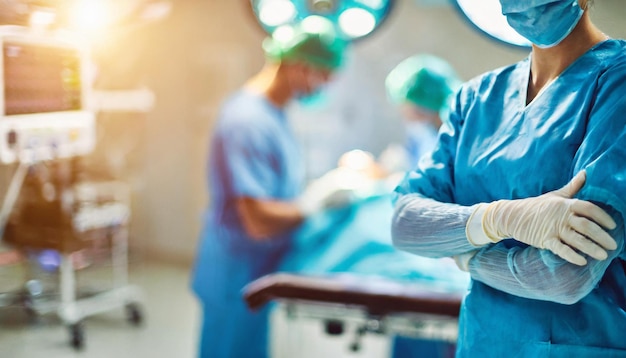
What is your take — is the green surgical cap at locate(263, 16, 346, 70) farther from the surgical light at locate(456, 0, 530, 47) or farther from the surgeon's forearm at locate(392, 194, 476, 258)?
the surgeon's forearm at locate(392, 194, 476, 258)

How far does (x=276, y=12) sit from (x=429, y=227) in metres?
1.90

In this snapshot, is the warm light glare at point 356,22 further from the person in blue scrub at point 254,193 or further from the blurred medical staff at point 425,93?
the blurred medical staff at point 425,93

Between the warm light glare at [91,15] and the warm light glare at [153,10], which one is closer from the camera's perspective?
the warm light glare at [91,15]

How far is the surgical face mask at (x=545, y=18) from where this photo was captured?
110 cm

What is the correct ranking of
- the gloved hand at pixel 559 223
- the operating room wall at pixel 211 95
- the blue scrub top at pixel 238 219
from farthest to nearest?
the operating room wall at pixel 211 95 < the blue scrub top at pixel 238 219 < the gloved hand at pixel 559 223

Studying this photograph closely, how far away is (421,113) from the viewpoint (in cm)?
297

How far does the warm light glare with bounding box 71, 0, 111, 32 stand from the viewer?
1.78m

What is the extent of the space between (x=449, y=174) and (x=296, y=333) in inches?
87.3

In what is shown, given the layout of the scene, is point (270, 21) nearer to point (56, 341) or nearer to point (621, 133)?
point (56, 341)

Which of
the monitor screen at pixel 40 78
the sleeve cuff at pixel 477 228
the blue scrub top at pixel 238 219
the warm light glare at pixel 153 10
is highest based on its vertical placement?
the warm light glare at pixel 153 10

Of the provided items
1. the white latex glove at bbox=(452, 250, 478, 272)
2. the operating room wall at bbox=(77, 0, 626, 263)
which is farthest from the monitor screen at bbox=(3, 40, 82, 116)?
the operating room wall at bbox=(77, 0, 626, 263)

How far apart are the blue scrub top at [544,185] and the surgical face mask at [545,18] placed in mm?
59

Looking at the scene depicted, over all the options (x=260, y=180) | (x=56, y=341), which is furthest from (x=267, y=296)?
(x=56, y=341)

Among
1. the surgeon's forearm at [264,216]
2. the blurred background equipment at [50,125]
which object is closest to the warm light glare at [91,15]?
the blurred background equipment at [50,125]
